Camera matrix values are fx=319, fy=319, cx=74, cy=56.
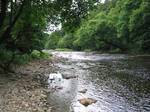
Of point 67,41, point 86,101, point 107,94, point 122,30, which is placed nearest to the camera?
point 86,101

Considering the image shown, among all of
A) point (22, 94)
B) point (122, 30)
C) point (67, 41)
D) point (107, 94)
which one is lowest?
point (107, 94)

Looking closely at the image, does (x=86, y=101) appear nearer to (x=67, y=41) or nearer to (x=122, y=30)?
(x=122, y=30)

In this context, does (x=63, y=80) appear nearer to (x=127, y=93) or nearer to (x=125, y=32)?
(x=127, y=93)

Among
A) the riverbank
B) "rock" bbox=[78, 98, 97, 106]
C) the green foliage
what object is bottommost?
"rock" bbox=[78, 98, 97, 106]

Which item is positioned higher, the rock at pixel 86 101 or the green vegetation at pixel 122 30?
the green vegetation at pixel 122 30

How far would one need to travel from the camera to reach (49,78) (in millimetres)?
32281

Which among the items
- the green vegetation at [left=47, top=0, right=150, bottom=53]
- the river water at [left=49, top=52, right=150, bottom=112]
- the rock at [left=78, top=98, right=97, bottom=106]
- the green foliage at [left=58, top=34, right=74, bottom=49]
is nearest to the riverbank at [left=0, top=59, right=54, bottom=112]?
the river water at [left=49, top=52, right=150, bottom=112]

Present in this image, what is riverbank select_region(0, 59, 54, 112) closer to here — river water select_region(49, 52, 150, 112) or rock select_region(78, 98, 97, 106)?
river water select_region(49, 52, 150, 112)

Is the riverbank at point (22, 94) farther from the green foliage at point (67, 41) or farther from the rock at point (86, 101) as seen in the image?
the green foliage at point (67, 41)

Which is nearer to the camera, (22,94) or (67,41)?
(22,94)

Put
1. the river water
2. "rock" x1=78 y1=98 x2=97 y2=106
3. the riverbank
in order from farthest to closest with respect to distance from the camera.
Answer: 1. "rock" x1=78 y1=98 x2=97 y2=106
2. the river water
3. the riverbank

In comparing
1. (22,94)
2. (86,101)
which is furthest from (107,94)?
(22,94)

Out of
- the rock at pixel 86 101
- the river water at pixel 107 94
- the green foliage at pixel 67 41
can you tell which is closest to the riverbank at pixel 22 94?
the river water at pixel 107 94

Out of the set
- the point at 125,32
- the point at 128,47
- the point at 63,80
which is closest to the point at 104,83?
the point at 63,80
